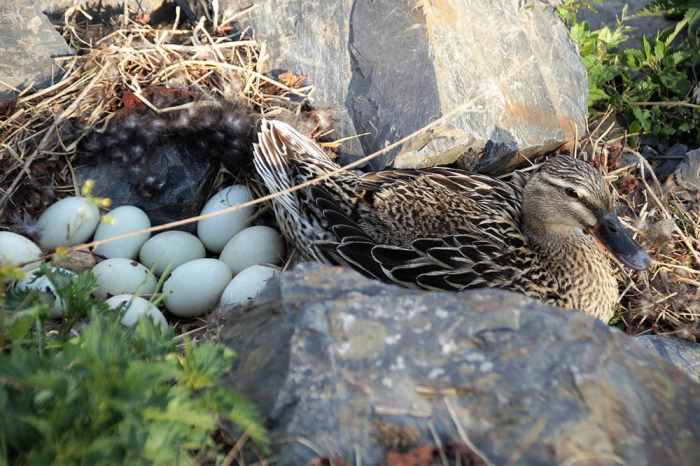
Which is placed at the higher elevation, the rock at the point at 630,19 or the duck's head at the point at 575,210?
the rock at the point at 630,19

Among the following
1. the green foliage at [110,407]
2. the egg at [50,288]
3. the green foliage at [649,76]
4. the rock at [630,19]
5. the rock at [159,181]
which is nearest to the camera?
the green foliage at [110,407]

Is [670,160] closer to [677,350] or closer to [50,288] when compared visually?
[677,350]

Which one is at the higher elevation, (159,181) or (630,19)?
(630,19)

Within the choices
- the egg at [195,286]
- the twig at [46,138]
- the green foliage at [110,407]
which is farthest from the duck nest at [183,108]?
the green foliage at [110,407]

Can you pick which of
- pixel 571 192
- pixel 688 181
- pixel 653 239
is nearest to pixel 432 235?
pixel 571 192

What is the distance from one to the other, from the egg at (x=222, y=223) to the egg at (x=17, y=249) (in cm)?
75

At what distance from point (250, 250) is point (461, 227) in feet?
3.20

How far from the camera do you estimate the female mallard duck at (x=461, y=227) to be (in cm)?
330

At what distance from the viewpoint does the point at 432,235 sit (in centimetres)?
337

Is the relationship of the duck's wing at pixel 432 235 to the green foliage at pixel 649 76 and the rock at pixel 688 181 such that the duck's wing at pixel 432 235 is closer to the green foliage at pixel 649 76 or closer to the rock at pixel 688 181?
the rock at pixel 688 181

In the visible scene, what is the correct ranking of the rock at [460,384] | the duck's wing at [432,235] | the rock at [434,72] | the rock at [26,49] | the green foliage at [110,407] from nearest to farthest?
the green foliage at [110,407]
the rock at [460,384]
the duck's wing at [432,235]
the rock at [434,72]
the rock at [26,49]

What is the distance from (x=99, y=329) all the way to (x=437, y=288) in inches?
63.6

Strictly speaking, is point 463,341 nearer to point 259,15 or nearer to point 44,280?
point 44,280

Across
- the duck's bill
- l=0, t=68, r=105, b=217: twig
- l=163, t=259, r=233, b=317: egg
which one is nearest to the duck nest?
l=0, t=68, r=105, b=217: twig
